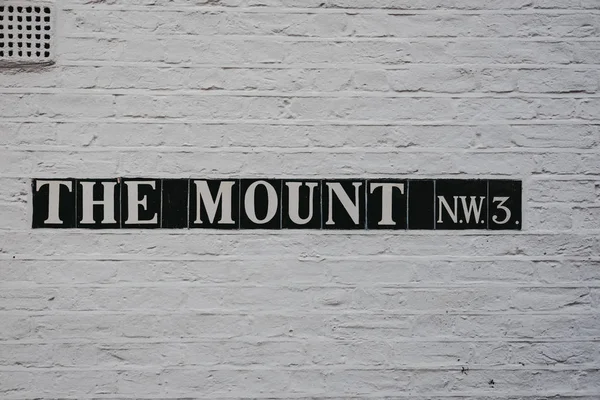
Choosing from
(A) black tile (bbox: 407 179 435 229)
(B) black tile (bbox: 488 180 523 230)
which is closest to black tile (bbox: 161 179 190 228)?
(A) black tile (bbox: 407 179 435 229)

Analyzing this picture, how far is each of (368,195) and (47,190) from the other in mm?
1115

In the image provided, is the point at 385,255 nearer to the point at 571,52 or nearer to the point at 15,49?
the point at 571,52

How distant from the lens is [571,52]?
2.32 metres

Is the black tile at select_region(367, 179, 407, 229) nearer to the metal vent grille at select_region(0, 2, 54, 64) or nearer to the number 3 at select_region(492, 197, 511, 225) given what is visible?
the number 3 at select_region(492, 197, 511, 225)

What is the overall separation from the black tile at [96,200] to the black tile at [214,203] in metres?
0.27

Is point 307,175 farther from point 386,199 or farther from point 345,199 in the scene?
point 386,199

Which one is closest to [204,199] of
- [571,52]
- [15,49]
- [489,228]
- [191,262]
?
[191,262]

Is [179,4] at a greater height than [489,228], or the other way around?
[179,4]

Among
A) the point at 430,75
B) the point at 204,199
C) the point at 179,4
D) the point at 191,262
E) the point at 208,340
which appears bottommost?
the point at 208,340

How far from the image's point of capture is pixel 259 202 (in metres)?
2.29

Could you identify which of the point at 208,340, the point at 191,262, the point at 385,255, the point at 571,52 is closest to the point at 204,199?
the point at 191,262

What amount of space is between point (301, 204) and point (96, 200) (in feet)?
2.34

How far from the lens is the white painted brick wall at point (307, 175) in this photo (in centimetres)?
226

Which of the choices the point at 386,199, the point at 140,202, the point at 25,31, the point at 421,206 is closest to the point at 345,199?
the point at 386,199
